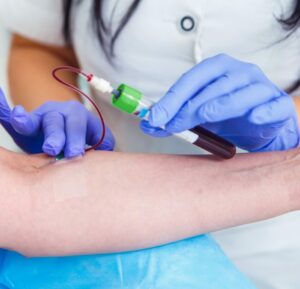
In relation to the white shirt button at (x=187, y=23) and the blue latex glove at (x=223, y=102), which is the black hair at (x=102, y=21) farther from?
the blue latex glove at (x=223, y=102)

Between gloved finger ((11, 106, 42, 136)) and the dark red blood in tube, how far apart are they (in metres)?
0.28

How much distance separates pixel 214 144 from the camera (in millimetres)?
959

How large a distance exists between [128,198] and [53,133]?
170mm

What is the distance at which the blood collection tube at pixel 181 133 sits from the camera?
2.82 feet

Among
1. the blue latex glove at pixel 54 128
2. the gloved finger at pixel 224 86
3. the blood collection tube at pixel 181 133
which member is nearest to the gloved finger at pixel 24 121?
the blue latex glove at pixel 54 128

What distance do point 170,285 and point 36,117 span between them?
38 cm

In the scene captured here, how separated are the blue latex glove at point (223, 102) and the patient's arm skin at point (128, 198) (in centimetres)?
8

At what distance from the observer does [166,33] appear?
1193mm

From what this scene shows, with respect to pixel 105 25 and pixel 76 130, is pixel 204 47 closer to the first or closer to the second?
pixel 105 25

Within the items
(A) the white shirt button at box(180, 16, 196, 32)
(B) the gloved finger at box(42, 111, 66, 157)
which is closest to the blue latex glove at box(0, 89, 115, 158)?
(B) the gloved finger at box(42, 111, 66, 157)

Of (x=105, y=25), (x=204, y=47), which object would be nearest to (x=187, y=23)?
(x=204, y=47)

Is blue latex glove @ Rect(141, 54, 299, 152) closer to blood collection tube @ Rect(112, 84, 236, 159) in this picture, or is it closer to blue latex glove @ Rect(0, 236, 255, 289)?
blood collection tube @ Rect(112, 84, 236, 159)

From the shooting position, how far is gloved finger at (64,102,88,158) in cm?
97

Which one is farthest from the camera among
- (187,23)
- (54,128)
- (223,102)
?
(187,23)
